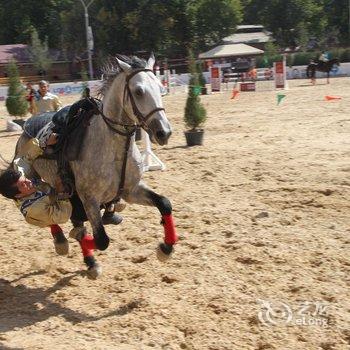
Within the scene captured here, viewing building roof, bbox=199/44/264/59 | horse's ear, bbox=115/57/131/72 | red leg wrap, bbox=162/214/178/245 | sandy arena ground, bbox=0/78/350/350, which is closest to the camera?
sandy arena ground, bbox=0/78/350/350

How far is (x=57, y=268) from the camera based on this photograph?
17.8 feet

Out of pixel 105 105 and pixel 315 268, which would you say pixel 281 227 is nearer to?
pixel 315 268

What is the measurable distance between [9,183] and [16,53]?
56239 mm

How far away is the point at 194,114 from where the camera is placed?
39.3 ft

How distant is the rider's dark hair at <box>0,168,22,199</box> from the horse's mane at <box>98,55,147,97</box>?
1.03 m

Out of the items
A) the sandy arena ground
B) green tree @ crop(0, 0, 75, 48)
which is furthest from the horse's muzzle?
green tree @ crop(0, 0, 75, 48)

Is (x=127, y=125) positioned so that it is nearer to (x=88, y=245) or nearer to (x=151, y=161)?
(x=88, y=245)

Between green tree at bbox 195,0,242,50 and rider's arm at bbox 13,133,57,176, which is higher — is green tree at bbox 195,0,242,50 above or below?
above

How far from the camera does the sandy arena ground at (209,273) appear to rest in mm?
3777

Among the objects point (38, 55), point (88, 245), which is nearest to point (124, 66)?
point (88, 245)

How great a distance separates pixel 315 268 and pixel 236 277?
69 cm

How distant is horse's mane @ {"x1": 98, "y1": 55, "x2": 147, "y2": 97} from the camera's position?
4.31 metres

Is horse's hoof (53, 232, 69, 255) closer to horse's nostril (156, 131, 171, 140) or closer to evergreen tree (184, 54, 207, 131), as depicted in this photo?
horse's nostril (156, 131, 171, 140)

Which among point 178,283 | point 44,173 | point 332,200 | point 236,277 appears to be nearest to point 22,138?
point 44,173
